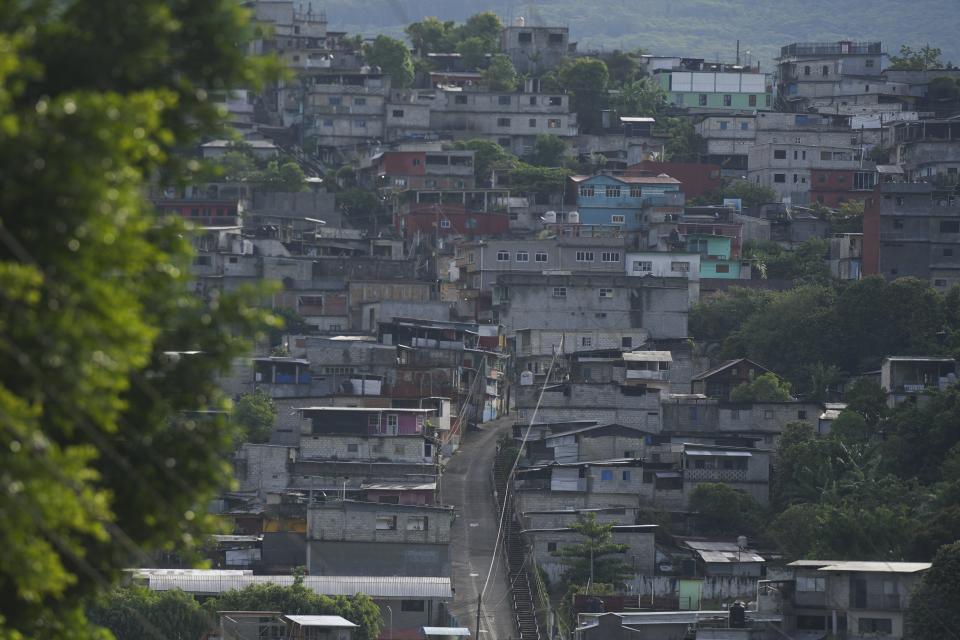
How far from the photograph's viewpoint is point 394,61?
103 m

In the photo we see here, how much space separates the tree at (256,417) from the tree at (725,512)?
13353 mm

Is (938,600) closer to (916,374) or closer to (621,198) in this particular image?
(916,374)

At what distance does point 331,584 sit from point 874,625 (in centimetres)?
1321

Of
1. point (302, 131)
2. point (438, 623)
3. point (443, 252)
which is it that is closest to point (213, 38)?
point (438, 623)

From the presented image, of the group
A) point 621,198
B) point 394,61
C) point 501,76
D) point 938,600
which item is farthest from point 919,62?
point 938,600

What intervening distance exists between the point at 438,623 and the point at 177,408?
37.2 meters

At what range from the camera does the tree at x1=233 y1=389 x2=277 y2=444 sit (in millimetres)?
64812

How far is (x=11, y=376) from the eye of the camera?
48.5 feet

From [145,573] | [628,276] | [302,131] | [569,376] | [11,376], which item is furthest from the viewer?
[302,131]

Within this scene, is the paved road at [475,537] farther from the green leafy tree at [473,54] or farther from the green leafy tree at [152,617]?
the green leafy tree at [473,54]

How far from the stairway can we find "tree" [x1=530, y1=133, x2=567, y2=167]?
1340 inches

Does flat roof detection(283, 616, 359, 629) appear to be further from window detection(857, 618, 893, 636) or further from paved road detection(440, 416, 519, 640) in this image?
window detection(857, 618, 893, 636)

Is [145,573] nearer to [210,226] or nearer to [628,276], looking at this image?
[628,276]

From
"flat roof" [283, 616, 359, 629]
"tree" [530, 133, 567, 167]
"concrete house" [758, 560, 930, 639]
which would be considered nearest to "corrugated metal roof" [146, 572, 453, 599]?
"flat roof" [283, 616, 359, 629]
